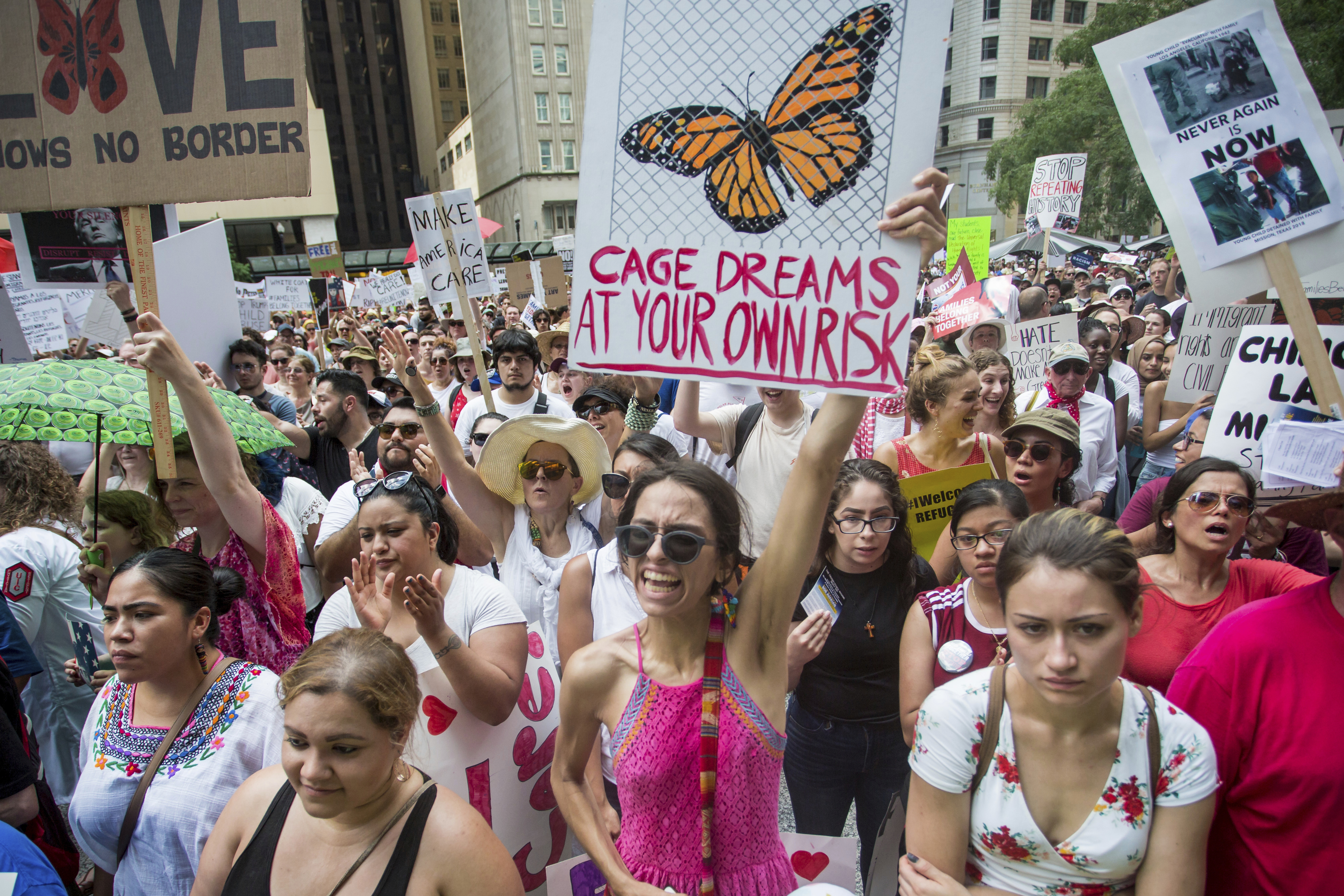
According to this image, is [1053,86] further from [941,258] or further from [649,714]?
[649,714]

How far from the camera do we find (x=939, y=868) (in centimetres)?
168

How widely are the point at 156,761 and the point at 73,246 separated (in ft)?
7.73

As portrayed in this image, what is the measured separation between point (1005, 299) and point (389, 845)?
709 cm

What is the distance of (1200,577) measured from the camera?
8.26 feet

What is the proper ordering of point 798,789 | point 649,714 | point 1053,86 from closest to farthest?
1. point 649,714
2. point 798,789
3. point 1053,86

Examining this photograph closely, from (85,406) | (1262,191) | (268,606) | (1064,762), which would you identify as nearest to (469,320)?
(85,406)

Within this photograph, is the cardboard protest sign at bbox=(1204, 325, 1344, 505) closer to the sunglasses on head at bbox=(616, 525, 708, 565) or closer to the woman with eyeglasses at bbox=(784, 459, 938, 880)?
the woman with eyeglasses at bbox=(784, 459, 938, 880)

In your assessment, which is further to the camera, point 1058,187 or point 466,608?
point 1058,187

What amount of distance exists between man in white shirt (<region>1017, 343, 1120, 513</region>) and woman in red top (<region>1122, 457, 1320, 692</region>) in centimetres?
187

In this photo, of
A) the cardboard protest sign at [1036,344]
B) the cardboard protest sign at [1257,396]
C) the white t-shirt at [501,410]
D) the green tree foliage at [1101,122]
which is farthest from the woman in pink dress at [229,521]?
the green tree foliage at [1101,122]

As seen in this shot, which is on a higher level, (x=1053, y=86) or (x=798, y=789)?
(x=1053, y=86)

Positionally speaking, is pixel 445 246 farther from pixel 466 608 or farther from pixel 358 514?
pixel 466 608

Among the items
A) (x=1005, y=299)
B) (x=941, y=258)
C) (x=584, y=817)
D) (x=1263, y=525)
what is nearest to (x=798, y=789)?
(x=584, y=817)

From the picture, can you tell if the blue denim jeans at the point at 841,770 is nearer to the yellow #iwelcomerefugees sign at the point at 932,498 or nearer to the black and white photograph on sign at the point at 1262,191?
the yellow #iwelcomerefugees sign at the point at 932,498
